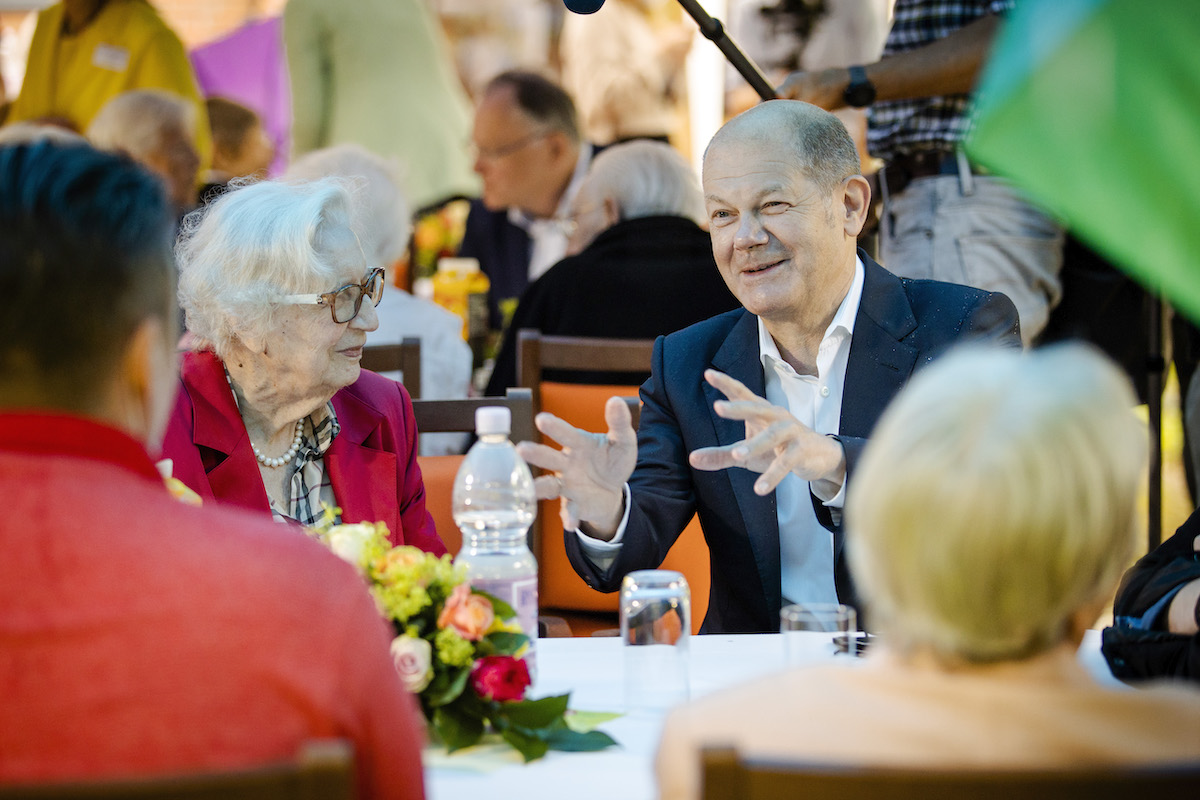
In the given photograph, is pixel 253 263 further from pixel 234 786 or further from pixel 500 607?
pixel 234 786

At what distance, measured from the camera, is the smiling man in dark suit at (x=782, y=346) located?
235 centimetres

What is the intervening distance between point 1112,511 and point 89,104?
5.50 meters

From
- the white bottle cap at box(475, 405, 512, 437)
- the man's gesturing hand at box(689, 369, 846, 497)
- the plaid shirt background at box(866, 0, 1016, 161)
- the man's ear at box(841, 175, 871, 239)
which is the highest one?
the plaid shirt background at box(866, 0, 1016, 161)

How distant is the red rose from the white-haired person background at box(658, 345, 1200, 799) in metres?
0.44

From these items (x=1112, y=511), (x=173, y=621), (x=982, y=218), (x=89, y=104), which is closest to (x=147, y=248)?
(x=173, y=621)

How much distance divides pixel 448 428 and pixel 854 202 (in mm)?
970

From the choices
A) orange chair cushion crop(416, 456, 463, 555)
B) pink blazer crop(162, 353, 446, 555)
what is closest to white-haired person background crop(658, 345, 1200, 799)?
pink blazer crop(162, 353, 446, 555)

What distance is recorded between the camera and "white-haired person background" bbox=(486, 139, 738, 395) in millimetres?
3506

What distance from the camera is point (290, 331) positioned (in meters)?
2.30

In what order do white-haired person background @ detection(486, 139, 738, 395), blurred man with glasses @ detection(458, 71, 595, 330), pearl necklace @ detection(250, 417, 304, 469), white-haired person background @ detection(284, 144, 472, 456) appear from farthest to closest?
blurred man with glasses @ detection(458, 71, 595, 330) < white-haired person background @ detection(284, 144, 472, 456) < white-haired person background @ detection(486, 139, 738, 395) < pearl necklace @ detection(250, 417, 304, 469)

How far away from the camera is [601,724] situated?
1492 mm

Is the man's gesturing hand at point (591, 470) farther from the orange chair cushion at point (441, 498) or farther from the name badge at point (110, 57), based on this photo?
the name badge at point (110, 57)

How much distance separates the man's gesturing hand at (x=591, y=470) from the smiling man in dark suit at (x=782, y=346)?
0.39ft

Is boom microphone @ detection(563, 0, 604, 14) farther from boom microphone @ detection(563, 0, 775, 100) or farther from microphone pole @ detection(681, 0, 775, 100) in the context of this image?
microphone pole @ detection(681, 0, 775, 100)
